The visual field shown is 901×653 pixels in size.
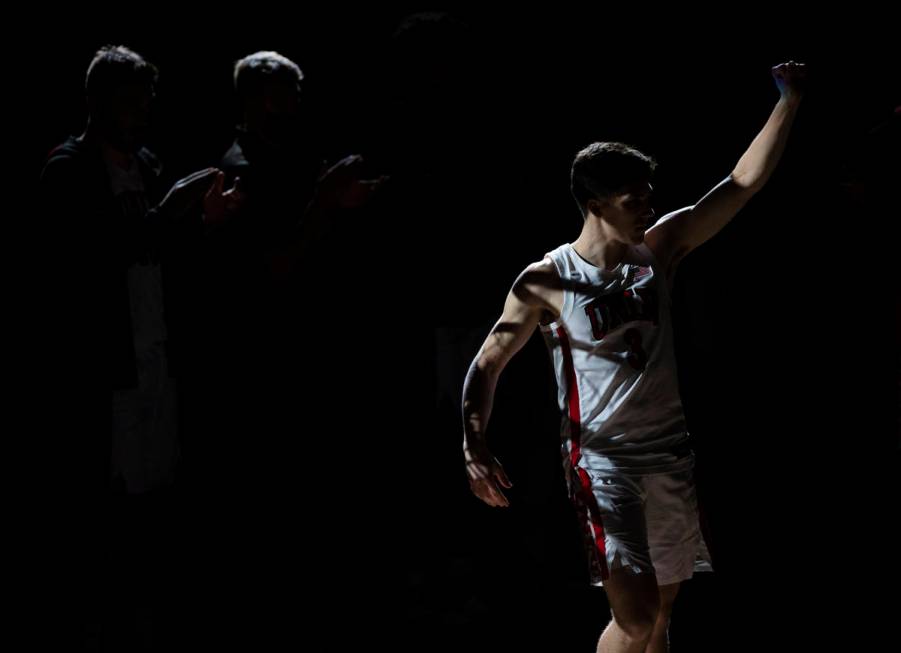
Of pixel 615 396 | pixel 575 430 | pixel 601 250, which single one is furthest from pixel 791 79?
pixel 575 430

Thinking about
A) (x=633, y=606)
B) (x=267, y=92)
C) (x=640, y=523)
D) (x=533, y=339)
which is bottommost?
(x=633, y=606)

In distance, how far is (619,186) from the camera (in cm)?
321

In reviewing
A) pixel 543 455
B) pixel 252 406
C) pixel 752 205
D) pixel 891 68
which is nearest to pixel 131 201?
pixel 252 406

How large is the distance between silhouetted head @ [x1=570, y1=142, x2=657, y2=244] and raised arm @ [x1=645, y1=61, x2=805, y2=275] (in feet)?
0.54

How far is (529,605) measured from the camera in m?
4.37

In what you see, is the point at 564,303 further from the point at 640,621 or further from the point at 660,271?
the point at 640,621

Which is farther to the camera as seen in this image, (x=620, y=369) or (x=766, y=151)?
(x=766, y=151)

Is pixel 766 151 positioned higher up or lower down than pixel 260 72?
lower down

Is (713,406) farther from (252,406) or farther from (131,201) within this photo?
(131,201)

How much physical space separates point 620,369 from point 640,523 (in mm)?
410

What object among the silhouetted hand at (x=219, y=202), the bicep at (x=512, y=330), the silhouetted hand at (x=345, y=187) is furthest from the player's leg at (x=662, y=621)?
the silhouetted hand at (x=219, y=202)

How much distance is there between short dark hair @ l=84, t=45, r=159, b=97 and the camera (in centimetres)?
420

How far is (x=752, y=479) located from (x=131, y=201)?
299 cm

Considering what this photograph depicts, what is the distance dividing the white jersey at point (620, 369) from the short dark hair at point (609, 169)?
21 centimetres
